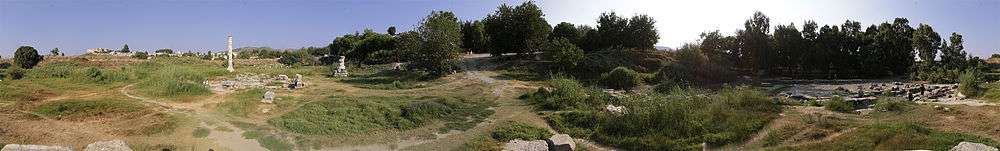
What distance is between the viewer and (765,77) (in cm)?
3744

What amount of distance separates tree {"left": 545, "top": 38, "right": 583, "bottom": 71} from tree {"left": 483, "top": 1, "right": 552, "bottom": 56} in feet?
12.5

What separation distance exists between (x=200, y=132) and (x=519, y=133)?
699 cm

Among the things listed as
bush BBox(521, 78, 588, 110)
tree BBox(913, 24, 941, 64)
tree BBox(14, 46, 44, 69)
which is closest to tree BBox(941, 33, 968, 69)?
tree BBox(913, 24, 941, 64)

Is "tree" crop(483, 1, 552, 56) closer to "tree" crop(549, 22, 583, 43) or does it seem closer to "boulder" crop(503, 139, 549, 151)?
"tree" crop(549, 22, 583, 43)

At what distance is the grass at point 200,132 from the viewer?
1402 centimetres

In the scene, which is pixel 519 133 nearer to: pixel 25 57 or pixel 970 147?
pixel 970 147

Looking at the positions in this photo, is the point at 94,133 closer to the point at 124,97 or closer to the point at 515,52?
the point at 124,97

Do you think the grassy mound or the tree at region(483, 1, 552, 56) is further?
the tree at region(483, 1, 552, 56)

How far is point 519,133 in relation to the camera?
608 inches

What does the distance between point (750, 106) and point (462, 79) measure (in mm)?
14075

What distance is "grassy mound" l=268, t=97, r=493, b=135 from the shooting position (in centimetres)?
1534

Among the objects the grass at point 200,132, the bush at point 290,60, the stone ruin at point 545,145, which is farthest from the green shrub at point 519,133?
the bush at point 290,60

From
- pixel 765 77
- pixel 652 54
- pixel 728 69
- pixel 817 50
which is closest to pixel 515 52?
pixel 652 54

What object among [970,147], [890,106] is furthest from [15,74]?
[970,147]
